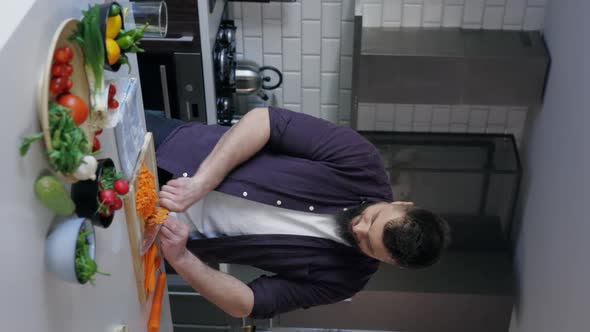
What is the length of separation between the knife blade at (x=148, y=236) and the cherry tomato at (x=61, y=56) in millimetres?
487

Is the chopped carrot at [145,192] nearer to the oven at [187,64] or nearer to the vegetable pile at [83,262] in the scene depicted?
the vegetable pile at [83,262]

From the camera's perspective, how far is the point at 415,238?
1460mm

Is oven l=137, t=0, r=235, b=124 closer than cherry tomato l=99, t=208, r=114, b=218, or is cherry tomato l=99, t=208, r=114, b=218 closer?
cherry tomato l=99, t=208, r=114, b=218

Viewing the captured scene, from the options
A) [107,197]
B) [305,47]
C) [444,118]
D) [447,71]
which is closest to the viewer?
[107,197]

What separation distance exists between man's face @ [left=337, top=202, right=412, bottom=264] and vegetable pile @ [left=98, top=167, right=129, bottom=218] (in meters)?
0.72

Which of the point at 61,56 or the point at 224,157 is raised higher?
the point at 61,56

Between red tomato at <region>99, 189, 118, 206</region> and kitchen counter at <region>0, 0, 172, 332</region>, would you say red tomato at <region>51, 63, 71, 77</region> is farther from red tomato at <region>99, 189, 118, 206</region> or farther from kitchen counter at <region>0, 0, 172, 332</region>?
red tomato at <region>99, 189, 118, 206</region>

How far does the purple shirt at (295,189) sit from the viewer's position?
4.92 feet

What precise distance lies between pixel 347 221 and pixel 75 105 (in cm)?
88

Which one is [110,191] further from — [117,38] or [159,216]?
[159,216]

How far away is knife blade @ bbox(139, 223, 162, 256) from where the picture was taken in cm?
117

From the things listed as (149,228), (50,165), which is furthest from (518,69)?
(50,165)

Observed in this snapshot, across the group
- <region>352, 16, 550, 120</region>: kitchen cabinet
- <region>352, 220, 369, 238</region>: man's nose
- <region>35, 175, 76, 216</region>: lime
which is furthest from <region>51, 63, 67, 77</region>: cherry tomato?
<region>352, 16, 550, 120</region>: kitchen cabinet

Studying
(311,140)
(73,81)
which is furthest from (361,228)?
(73,81)
